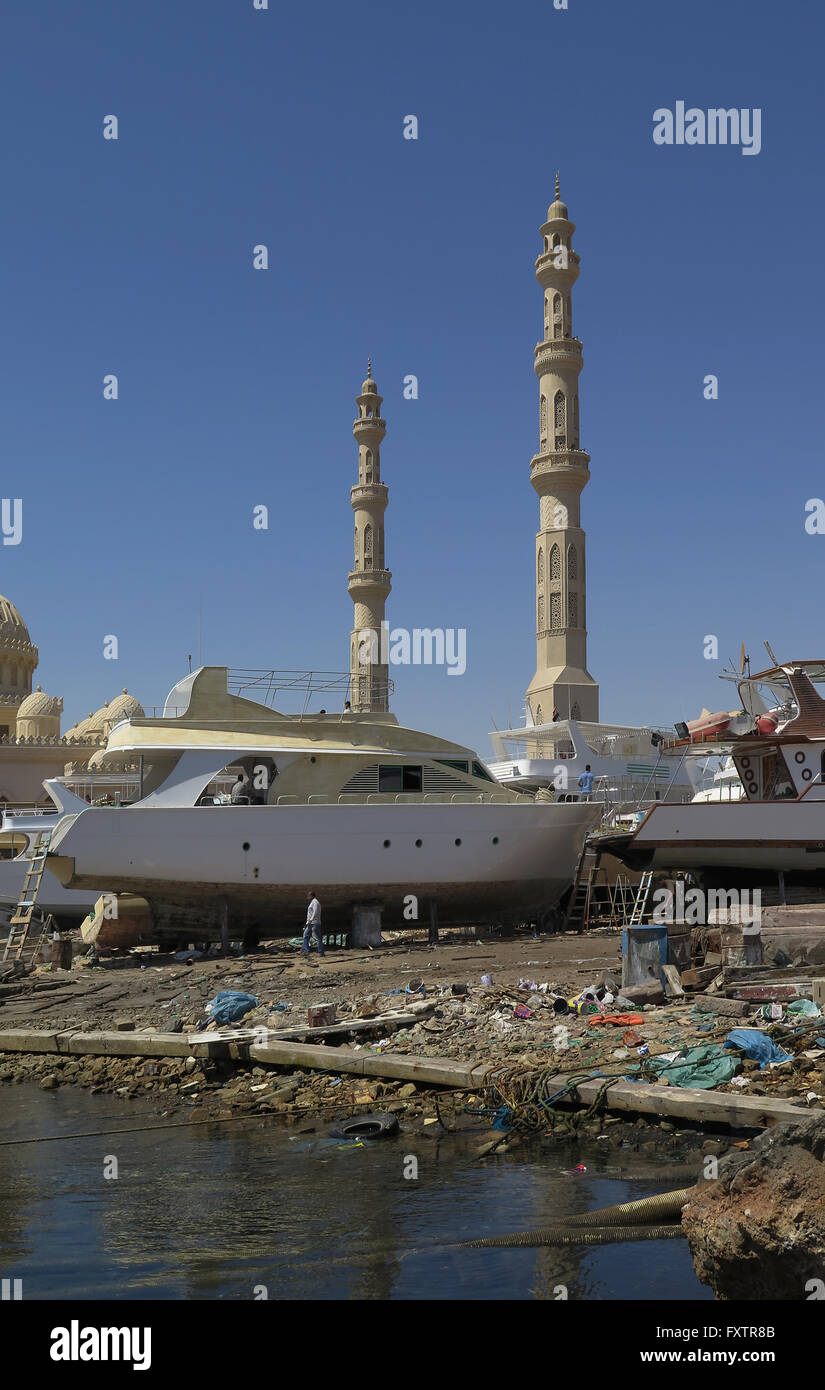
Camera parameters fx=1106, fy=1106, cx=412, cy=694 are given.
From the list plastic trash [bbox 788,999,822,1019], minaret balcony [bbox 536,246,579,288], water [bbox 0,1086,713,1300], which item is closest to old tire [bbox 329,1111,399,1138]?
water [bbox 0,1086,713,1300]

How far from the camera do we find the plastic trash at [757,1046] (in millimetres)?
8852

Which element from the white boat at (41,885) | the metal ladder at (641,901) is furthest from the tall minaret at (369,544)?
the metal ladder at (641,901)

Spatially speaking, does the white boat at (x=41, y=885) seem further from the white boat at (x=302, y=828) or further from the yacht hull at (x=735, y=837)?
the yacht hull at (x=735, y=837)

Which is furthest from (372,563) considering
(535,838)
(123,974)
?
(123,974)

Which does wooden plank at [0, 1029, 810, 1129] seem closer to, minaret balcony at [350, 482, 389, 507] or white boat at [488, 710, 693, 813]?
white boat at [488, 710, 693, 813]

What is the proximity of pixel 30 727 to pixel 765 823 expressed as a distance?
3945 cm

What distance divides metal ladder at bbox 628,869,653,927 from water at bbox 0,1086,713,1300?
923 cm

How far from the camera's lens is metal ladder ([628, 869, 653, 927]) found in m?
17.7

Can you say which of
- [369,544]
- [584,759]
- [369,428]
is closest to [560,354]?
[369,428]
